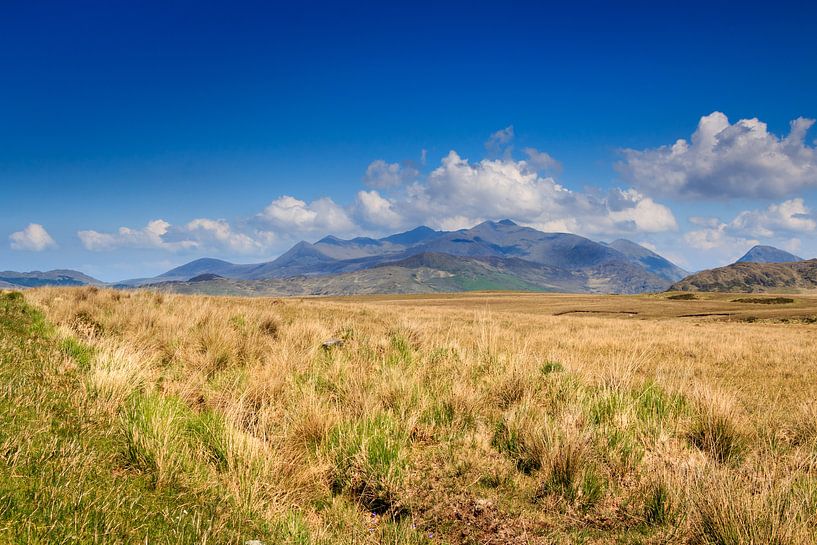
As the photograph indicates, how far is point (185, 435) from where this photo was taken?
4.41 m

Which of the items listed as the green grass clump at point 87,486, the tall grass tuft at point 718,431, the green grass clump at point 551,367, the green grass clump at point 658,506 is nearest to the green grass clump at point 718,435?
the tall grass tuft at point 718,431

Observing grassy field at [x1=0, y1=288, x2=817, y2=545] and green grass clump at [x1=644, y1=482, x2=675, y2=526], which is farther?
green grass clump at [x1=644, y1=482, x2=675, y2=526]

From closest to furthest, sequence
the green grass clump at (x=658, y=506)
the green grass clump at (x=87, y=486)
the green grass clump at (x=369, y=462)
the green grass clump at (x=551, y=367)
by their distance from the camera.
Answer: the green grass clump at (x=87, y=486), the green grass clump at (x=658, y=506), the green grass clump at (x=369, y=462), the green grass clump at (x=551, y=367)

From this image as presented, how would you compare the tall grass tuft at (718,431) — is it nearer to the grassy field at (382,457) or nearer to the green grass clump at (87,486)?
the grassy field at (382,457)

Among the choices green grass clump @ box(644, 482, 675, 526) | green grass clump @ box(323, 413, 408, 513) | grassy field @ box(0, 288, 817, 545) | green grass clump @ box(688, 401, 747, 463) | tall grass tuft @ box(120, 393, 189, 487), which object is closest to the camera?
grassy field @ box(0, 288, 817, 545)

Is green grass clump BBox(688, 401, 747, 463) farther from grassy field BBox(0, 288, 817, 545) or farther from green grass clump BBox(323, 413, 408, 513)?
green grass clump BBox(323, 413, 408, 513)

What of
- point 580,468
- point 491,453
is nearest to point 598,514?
point 580,468

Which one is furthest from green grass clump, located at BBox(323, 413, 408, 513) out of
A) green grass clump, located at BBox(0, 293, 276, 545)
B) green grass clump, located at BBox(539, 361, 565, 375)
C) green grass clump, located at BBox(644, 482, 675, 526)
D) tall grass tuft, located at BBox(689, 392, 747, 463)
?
green grass clump, located at BBox(539, 361, 565, 375)

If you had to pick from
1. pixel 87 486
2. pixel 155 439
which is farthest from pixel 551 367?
A: pixel 87 486

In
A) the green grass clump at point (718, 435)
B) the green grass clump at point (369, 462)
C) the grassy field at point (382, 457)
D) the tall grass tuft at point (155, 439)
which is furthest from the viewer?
the green grass clump at point (718, 435)

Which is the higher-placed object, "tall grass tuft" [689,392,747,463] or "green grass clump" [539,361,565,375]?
"green grass clump" [539,361,565,375]

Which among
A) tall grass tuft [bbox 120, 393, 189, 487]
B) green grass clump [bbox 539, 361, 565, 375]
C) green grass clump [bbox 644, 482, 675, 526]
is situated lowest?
green grass clump [bbox 644, 482, 675, 526]

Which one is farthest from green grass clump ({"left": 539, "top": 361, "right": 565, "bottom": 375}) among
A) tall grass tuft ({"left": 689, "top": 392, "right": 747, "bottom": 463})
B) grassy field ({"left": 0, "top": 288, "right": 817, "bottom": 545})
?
tall grass tuft ({"left": 689, "top": 392, "right": 747, "bottom": 463})

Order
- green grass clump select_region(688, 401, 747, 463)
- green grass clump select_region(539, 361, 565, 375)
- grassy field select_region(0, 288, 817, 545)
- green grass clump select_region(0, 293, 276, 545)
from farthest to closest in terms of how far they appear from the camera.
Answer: green grass clump select_region(539, 361, 565, 375) < green grass clump select_region(688, 401, 747, 463) < grassy field select_region(0, 288, 817, 545) < green grass clump select_region(0, 293, 276, 545)
